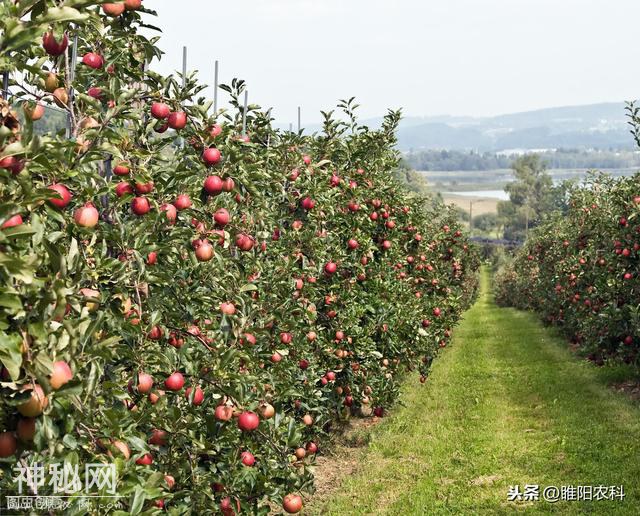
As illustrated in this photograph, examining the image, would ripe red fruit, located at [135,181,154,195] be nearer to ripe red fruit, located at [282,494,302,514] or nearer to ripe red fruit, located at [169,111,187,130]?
ripe red fruit, located at [169,111,187,130]

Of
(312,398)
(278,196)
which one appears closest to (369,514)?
(312,398)

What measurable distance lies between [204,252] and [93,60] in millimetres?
1307

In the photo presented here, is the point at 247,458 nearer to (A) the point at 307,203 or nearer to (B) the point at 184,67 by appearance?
(B) the point at 184,67

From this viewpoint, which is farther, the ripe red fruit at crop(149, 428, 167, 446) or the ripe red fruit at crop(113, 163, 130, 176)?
the ripe red fruit at crop(149, 428, 167, 446)

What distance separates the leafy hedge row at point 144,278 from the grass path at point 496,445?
4.59 feet

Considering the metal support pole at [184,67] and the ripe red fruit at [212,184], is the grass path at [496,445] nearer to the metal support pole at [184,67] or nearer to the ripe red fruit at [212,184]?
the ripe red fruit at [212,184]

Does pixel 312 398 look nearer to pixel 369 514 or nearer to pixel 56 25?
pixel 369 514

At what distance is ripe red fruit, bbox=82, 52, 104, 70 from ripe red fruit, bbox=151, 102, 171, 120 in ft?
1.25

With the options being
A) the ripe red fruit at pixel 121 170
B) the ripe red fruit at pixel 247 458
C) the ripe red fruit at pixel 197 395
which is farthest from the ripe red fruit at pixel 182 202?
the ripe red fruit at pixel 247 458

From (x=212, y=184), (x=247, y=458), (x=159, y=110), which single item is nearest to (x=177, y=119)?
(x=159, y=110)

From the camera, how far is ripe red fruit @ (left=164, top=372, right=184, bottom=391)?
3959mm

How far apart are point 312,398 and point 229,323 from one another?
A: 2.92 meters

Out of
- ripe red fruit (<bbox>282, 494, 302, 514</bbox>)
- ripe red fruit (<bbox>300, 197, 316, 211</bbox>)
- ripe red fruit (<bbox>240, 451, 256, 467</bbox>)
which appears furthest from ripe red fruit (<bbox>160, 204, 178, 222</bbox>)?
ripe red fruit (<bbox>300, 197, 316, 211</bbox>)

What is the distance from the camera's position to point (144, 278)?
12.0 ft
